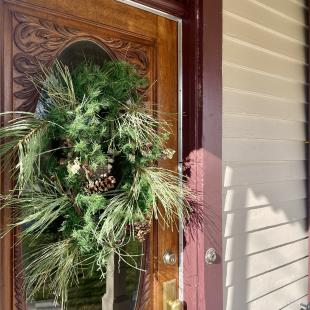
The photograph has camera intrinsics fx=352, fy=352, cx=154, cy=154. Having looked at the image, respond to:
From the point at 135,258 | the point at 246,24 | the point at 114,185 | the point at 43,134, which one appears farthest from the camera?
the point at 246,24

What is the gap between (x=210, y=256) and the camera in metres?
1.54

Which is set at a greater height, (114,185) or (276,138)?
(276,138)

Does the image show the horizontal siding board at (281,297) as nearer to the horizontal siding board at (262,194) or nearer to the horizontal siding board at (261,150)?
the horizontal siding board at (262,194)

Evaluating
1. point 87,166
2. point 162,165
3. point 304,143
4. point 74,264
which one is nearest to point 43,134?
point 87,166

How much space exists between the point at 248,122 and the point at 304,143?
2.24 feet

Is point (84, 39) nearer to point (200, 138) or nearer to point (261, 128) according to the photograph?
point (200, 138)

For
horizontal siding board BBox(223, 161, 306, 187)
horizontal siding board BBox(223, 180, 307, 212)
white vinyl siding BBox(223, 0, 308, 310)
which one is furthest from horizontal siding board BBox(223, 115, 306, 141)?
horizontal siding board BBox(223, 180, 307, 212)

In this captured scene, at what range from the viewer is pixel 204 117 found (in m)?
1.52

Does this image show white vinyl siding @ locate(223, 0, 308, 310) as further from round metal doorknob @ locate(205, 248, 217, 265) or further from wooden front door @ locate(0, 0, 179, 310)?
wooden front door @ locate(0, 0, 179, 310)

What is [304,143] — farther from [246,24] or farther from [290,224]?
[246,24]

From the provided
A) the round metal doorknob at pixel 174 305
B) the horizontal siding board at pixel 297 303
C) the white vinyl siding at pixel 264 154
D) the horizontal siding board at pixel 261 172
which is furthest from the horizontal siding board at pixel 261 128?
the horizontal siding board at pixel 297 303

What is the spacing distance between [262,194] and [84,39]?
49.9 inches

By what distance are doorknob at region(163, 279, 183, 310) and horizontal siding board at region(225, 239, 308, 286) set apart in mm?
332

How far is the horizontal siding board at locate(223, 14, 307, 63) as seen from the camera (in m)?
1.76
